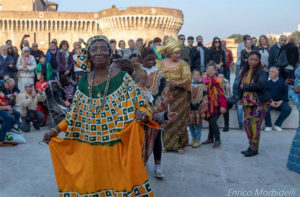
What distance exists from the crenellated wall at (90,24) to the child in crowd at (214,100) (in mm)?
37419

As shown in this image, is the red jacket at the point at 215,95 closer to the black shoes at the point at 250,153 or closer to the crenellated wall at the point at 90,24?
the black shoes at the point at 250,153

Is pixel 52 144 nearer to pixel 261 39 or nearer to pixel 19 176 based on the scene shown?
pixel 19 176

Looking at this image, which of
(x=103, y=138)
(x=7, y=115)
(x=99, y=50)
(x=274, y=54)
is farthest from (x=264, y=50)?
(x=103, y=138)

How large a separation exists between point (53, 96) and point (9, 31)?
40.0 metres

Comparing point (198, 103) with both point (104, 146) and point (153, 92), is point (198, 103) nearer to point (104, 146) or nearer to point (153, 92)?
point (153, 92)

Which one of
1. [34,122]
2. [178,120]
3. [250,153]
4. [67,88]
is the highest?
[67,88]

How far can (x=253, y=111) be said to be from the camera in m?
5.64

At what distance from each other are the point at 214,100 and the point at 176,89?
103 centimetres

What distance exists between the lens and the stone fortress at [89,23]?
43281mm

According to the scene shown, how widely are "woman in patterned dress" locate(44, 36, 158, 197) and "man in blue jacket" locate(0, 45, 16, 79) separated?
24.4 ft

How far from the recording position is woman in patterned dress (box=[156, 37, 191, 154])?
580 centimetres

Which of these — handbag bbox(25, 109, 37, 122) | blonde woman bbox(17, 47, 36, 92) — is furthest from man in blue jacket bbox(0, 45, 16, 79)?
handbag bbox(25, 109, 37, 122)

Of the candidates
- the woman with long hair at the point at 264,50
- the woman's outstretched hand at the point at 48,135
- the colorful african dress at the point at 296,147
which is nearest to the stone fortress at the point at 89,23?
the woman with long hair at the point at 264,50

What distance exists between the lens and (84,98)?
3.33m
